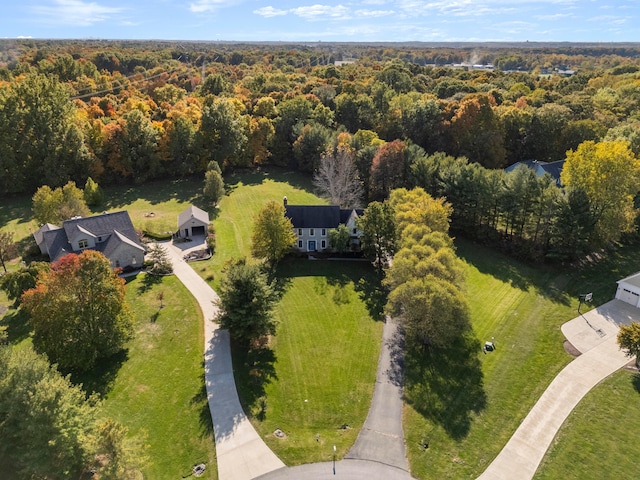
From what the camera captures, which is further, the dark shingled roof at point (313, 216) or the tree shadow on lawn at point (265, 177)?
the tree shadow on lawn at point (265, 177)

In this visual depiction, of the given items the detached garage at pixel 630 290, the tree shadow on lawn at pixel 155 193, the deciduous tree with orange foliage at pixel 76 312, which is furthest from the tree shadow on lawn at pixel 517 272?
the tree shadow on lawn at pixel 155 193

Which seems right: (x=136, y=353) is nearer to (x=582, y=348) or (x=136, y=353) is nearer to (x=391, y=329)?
(x=391, y=329)

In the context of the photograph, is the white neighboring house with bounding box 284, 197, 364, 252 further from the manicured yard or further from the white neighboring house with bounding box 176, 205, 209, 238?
the manicured yard

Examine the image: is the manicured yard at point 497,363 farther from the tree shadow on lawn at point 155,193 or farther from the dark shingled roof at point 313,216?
the tree shadow on lawn at point 155,193

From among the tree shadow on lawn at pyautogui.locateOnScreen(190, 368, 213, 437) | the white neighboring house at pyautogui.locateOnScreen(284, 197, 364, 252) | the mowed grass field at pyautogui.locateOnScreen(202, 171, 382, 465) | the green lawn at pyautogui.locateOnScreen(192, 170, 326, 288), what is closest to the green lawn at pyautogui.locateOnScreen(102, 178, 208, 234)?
the green lawn at pyautogui.locateOnScreen(192, 170, 326, 288)

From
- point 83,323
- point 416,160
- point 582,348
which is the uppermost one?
point 416,160

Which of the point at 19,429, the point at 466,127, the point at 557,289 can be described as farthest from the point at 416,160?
the point at 19,429
